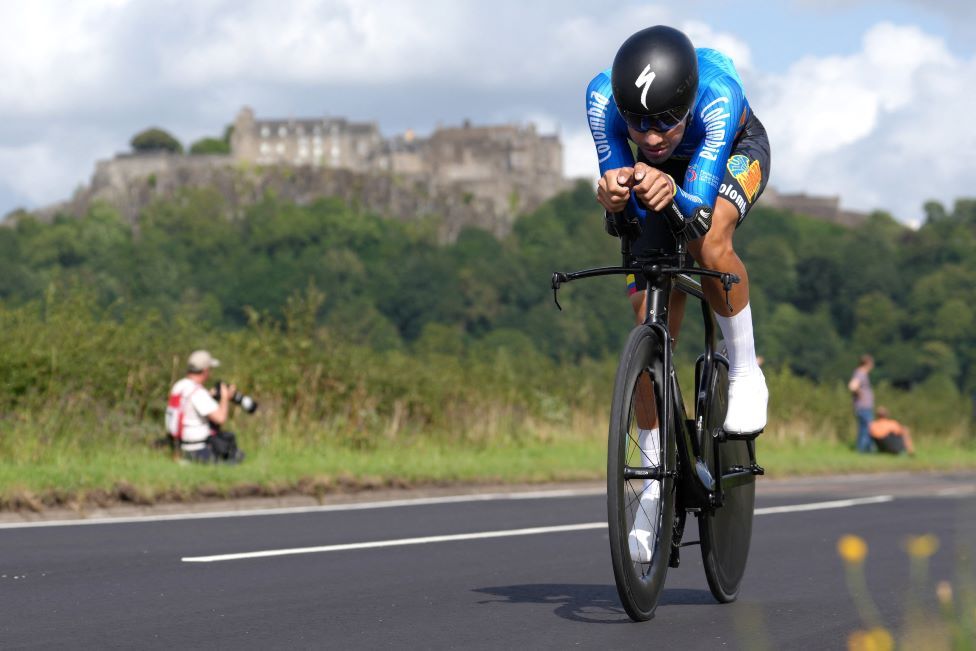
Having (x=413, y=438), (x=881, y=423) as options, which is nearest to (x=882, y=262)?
(x=881, y=423)

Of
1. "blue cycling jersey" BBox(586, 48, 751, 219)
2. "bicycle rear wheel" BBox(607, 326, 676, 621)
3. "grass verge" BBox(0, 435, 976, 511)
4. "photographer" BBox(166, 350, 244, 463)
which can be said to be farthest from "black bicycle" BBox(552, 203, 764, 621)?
"photographer" BBox(166, 350, 244, 463)

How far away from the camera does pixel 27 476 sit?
37.6 ft

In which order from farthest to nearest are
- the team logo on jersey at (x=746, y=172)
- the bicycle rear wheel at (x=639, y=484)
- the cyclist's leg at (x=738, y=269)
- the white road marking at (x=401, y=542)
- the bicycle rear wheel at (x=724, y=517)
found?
the white road marking at (x=401, y=542) < the bicycle rear wheel at (x=724, y=517) < the team logo on jersey at (x=746, y=172) < the cyclist's leg at (x=738, y=269) < the bicycle rear wheel at (x=639, y=484)

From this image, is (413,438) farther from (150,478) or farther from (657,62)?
(657,62)

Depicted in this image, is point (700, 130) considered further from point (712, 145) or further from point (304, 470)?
point (304, 470)

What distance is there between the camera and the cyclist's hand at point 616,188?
18.2 ft

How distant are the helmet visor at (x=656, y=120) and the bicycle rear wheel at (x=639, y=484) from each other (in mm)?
708

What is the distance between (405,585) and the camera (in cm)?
689

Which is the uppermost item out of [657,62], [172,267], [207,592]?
[172,267]

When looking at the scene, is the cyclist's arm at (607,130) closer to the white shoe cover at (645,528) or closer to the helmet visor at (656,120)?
the helmet visor at (656,120)

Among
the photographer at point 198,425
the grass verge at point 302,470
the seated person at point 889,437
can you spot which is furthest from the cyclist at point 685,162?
the seated person at point 889,437

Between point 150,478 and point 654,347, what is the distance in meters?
7.10

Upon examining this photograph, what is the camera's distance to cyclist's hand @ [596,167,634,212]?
18.2ft

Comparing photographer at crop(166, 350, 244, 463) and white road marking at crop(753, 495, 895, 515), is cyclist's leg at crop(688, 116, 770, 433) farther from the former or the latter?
photographer at crop(166, 350, 244, 463)
